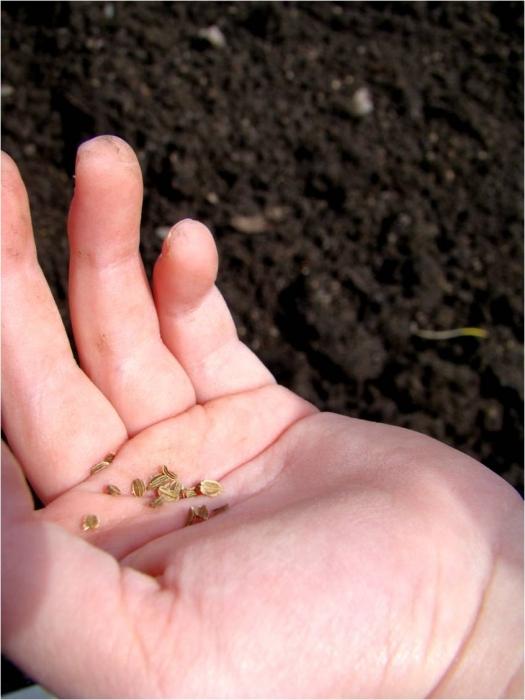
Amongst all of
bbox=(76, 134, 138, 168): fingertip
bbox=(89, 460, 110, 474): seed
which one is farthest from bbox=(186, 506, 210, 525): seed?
bbox=(76, 134, 138, 168): fingertip

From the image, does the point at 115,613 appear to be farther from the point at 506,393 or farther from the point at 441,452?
the point at 506,393

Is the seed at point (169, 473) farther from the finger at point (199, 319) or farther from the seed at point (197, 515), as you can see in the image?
the finger at point (199, 319)

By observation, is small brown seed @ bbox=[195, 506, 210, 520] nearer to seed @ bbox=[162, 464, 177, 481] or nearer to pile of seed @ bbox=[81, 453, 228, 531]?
pile of seed @ bbox=[81, 453, 228, 531]

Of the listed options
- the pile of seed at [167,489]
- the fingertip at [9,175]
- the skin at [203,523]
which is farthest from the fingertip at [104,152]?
the pile of seed at [167,489]

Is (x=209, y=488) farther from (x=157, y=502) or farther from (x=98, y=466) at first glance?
(x=98, y=466)

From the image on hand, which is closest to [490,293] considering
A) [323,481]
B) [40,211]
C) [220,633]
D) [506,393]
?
[506,393]

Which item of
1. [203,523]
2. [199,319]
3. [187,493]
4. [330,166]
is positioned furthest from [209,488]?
[330,166]
